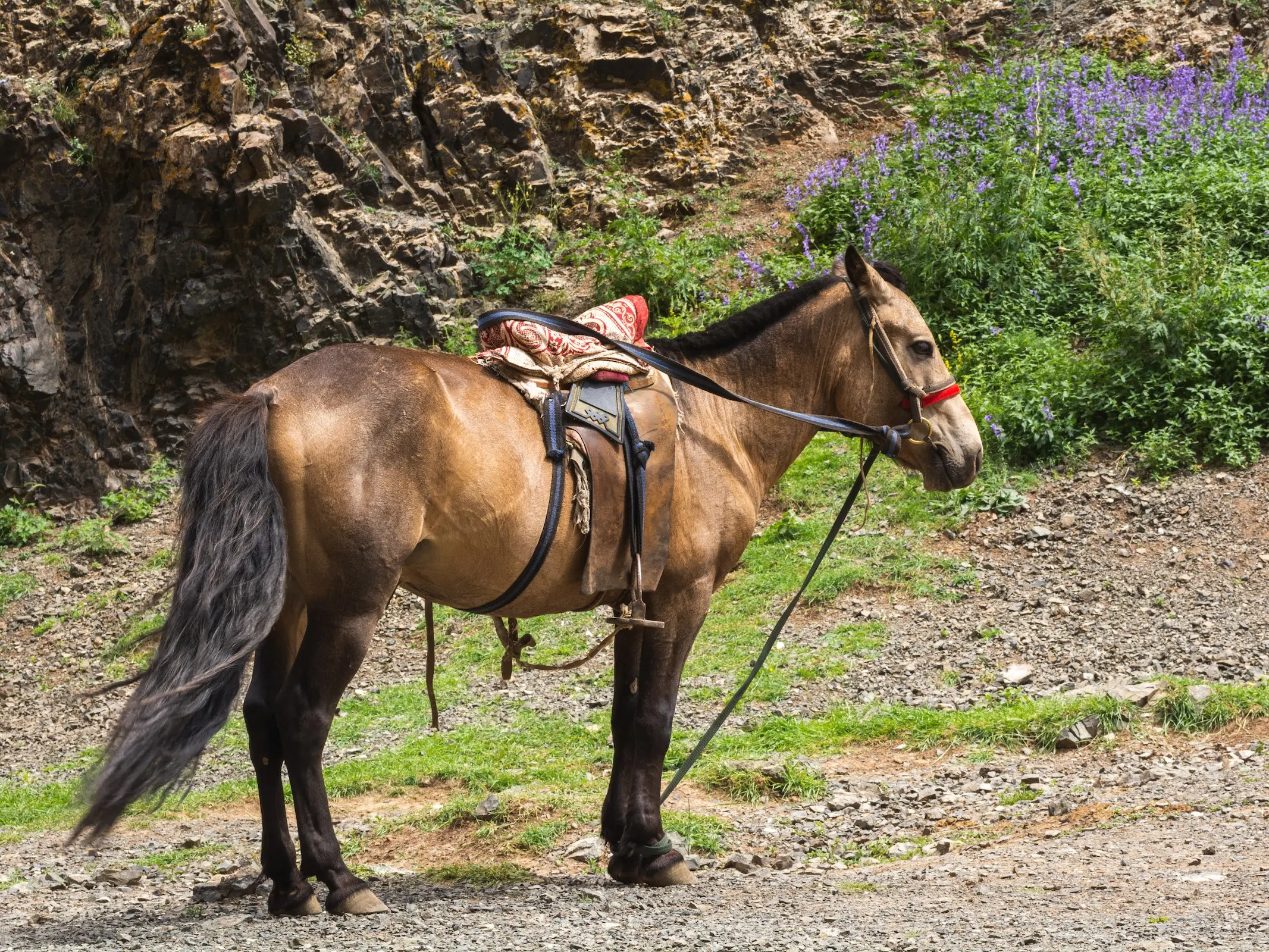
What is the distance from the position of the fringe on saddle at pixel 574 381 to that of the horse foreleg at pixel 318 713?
638 mm

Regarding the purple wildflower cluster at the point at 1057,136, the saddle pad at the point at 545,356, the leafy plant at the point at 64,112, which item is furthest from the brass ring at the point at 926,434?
the leafy plant at the point at 64,112

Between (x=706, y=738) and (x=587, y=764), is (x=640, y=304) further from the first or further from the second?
(x=587, y=764)

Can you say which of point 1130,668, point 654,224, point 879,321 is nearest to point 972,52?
point 654,224

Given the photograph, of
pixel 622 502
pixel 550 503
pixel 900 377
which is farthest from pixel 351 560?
pixel 900 377

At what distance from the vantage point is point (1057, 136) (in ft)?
40.1

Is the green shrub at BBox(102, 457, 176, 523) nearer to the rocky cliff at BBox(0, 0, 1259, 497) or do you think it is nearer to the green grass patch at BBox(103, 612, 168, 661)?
the rocky cliff at BBox(0, 0, 1259, 497)

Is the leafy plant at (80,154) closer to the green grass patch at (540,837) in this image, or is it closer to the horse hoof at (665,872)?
the green grass patch at (540,837)

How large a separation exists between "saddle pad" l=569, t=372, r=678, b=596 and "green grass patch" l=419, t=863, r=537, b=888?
128 centimetres

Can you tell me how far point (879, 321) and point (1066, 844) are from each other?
2357mm

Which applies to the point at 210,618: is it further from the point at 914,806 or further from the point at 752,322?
the point at 914,806

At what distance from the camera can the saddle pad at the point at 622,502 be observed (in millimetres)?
4742

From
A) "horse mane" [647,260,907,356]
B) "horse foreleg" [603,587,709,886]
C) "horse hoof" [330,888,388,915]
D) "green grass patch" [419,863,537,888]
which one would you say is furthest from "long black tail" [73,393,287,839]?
"horse mane" [647,260,907,356]

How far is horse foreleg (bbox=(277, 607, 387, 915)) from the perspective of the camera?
4.19 metres

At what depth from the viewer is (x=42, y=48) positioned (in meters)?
11.5
